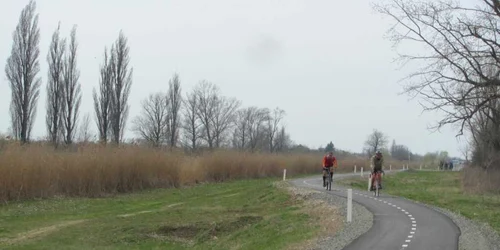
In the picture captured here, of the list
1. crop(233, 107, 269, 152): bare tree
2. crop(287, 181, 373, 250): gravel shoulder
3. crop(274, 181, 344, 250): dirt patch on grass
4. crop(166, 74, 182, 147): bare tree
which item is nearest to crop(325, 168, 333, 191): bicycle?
crop(274, 181, 344, 250): dirt patch on grass

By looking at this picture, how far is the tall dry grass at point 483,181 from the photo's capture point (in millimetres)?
31688

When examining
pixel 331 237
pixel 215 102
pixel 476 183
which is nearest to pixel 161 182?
pixel 476 183

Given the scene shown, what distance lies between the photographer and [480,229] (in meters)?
14.5

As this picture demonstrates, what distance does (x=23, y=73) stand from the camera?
40.2 metres

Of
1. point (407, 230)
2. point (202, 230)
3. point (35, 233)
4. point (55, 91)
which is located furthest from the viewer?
point (55, 91)

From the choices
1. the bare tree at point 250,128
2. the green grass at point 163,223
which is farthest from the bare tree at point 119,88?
the bare tree at point 250,128

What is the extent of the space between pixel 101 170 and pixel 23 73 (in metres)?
13.9

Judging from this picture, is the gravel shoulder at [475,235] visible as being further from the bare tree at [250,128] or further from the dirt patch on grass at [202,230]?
the bare tree at [250,128]

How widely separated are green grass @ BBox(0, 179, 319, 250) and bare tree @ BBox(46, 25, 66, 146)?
58.6ft

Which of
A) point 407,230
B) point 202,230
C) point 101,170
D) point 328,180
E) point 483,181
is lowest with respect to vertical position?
point 202,230

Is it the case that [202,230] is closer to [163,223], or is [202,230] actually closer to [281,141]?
[163,223]

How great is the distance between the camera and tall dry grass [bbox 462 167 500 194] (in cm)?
3169

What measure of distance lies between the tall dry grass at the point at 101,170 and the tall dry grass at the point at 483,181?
1991cm

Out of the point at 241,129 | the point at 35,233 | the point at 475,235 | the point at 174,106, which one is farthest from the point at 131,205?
the point at 241,129
